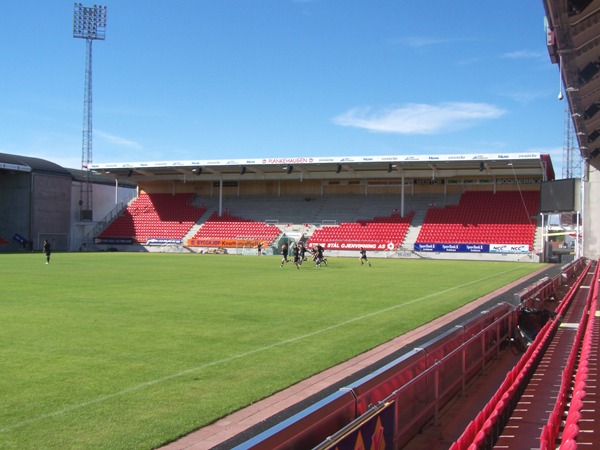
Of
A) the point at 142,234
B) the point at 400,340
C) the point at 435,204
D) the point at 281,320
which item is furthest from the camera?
the point at 142,234

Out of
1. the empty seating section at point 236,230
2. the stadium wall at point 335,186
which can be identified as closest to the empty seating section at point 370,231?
Answer: the empty seating section at point 236,230

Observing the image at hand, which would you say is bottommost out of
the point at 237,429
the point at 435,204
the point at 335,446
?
the point at 237,429

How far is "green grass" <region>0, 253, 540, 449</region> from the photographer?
19.4 ft

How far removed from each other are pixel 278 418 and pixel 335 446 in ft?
8.27

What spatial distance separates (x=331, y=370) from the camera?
8203 mm

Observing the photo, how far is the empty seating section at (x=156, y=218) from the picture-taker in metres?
61.4

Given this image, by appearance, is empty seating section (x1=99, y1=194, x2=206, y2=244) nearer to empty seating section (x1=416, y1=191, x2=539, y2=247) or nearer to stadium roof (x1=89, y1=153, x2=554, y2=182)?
stadium roof (x1=89, y1=153, x2=554, y2=182)

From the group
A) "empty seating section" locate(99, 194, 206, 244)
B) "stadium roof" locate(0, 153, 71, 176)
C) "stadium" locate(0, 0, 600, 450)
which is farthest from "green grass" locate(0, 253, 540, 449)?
"empty seating section" locate(99, 194, 206, 244)

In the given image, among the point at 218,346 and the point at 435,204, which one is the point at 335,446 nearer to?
the point at 218,346

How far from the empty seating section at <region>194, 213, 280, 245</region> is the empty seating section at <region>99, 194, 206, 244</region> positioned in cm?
246

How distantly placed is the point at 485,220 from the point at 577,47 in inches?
1635

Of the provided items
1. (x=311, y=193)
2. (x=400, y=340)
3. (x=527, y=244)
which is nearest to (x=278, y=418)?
(x=400, y=340)

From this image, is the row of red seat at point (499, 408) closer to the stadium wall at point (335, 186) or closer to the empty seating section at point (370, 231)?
the empty seating section at point (370, 231)

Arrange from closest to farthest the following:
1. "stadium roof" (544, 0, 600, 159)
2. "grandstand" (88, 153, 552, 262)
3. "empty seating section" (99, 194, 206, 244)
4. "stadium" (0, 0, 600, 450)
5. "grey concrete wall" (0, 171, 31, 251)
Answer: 1. "stadium" (0, 0, 600, 450)
2. "stadium roof" (544, 0, 600, 159)
3. "grandstand" (88, 153, 552, 262)
4. "grey concrete wall" (0, 171, 31, 251)
5. "empty seating section" (99, 194, 206, 244)
